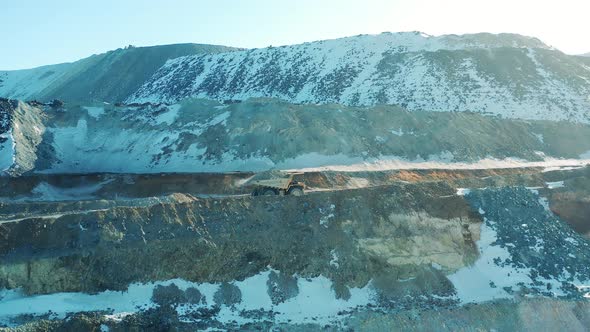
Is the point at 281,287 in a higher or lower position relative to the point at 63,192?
lower

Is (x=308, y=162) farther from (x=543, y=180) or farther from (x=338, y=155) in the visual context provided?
(x=543, y=180)

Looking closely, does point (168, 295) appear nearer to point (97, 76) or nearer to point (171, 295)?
point (171, 295)

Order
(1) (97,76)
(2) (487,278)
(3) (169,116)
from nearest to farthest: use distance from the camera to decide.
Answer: (2) (487,278)
(3) (169,116)
(1) (97,76)

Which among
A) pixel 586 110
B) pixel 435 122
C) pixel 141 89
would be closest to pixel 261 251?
pixel 435 122

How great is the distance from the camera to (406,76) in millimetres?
66062

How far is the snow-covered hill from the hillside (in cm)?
814

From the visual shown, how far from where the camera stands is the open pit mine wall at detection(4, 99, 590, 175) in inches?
1789

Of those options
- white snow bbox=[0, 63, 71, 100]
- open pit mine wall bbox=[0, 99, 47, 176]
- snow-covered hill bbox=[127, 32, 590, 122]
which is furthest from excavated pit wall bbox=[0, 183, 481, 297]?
white snow bbox=[0, 63, 71, 100]

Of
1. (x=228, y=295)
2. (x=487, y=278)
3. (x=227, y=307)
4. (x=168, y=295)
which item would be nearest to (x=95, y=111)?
(x=168, y=295)

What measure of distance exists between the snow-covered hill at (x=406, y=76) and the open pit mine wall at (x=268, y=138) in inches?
279

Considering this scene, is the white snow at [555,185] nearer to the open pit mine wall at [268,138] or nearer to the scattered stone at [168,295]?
the open pit mine wall at [268,138]

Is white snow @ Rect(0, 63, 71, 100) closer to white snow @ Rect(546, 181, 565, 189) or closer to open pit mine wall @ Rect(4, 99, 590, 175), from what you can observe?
open pit mine wall @ Rect(4, 99, 590, 175)

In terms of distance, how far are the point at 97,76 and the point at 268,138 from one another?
187ft

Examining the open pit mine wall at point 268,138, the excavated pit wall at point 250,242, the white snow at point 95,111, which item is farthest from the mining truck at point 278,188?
the white snow at point 95,111
